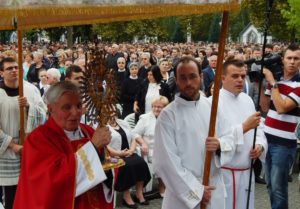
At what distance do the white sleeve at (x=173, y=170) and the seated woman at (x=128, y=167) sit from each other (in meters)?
2.82

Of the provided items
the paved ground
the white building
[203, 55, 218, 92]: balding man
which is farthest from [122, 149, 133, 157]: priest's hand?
the white building

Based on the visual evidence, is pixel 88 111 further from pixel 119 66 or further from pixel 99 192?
pixel 119 66

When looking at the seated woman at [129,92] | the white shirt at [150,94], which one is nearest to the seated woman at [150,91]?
the white shirt at [150,94]

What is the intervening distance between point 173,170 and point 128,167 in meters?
→ 3.34

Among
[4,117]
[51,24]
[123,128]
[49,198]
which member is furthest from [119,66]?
[49,198]

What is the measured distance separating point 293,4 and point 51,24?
49.9ft

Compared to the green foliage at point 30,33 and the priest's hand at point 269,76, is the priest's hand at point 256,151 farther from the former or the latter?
the green foliage at point 30,33

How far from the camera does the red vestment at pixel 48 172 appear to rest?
339cm

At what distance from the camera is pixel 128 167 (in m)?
7.29

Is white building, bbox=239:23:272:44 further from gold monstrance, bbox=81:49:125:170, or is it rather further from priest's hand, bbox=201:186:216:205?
gold monstrance, bbox=81:49:125:170

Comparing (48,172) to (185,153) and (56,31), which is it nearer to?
(185,153)

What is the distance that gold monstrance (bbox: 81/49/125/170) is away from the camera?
3717 mm

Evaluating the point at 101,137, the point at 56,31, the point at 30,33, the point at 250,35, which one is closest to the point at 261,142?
the point at 101,137

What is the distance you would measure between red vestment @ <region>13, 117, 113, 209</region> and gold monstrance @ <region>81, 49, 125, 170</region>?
0.29 metres
